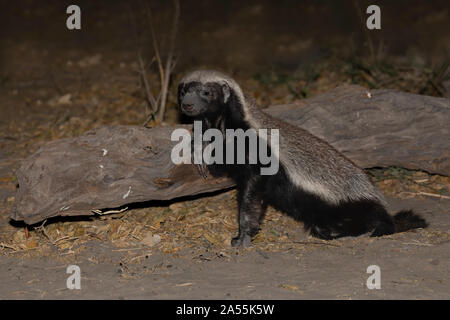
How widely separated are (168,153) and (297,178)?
Answer: 1.15m

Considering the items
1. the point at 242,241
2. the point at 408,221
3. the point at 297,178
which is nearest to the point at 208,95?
the point at 297,178

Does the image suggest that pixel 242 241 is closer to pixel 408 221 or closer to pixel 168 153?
pixel 168 153

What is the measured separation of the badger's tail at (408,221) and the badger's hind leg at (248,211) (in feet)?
4.13

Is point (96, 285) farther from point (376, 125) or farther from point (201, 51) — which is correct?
point (201, 51)

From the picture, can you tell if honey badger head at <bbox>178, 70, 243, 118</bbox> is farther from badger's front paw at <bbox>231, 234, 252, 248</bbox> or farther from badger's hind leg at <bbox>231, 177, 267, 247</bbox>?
badger's front paw at <bbox>231, 234, 252, 248</bbox>

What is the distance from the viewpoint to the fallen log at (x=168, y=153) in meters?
4.71

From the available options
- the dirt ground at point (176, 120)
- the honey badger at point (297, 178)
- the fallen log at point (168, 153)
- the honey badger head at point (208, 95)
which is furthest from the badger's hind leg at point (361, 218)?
the honey badger head at point (208, 95)

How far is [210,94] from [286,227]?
5.09 feet

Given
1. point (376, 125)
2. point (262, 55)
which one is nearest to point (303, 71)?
point (262, 55)

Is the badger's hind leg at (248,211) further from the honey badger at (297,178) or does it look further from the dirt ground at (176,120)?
the dirt ground at (176,120)

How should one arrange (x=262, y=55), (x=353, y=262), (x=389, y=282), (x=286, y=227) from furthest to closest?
1. (x=262, y=55)
2. (x=286, y=227)
3. (x=353, y=262)
4. (x=389, y=282)

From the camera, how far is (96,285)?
12.9 feet

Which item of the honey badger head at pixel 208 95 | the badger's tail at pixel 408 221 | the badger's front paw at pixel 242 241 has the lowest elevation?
the badger's front paw at pixel 242 241

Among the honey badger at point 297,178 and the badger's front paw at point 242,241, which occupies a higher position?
the honey badger at point 297,178
